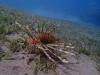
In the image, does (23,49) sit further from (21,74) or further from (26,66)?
(21,74)

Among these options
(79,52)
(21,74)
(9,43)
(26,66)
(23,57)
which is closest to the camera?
(21,74)

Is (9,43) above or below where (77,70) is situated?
above

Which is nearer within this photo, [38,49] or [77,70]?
[77,70]

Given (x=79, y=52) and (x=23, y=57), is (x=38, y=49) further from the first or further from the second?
(x=79, y=52)

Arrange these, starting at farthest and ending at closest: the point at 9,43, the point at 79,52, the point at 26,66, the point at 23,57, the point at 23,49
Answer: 1. the point at 79,52
2. the point at 9,43
3. the point at 23,49
4. the point at 23,57
5. the point at 26,66

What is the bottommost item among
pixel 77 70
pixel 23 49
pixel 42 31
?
pixel 77 70

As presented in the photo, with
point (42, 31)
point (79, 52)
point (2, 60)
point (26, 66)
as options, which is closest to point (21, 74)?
point (26, 66)

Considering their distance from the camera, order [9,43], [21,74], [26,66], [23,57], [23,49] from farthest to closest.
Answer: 1. [9,43]
2. [23,49]
3. [23,57]
4. [26,66]
5. [21,74]

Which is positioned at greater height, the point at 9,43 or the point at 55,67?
the point at 9,43

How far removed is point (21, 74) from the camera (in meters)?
4.26

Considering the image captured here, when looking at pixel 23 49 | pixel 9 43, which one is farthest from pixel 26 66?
pixel 9 43

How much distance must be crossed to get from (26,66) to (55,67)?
62cm

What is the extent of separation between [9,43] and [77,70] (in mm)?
2033

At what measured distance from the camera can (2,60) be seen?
4793 mm
